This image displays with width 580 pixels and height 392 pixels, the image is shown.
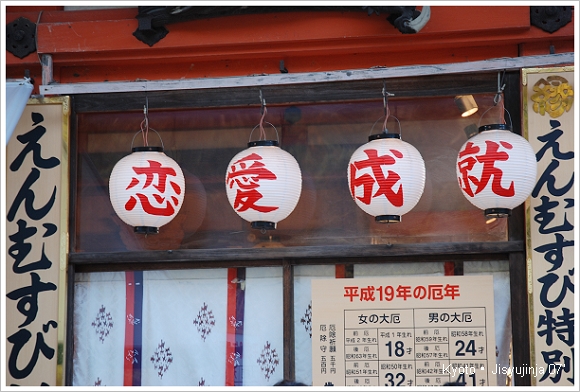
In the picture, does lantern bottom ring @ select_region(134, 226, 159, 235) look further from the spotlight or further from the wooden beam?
the spotlight

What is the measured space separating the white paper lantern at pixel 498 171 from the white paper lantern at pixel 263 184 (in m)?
1.39

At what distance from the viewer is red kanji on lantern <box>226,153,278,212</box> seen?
6328 millimetres

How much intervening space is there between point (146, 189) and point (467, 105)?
2927mm

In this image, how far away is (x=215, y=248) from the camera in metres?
7.14

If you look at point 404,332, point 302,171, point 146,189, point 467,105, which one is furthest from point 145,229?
point 467,105

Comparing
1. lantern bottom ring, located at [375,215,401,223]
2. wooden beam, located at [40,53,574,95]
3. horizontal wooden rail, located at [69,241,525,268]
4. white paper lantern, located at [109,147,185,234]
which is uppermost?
wooden beam, located at [40,53,574,95]

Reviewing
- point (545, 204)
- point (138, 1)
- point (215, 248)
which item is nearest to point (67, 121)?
point (138, 1)

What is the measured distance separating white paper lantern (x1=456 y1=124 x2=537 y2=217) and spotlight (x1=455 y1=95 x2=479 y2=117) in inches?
32.8

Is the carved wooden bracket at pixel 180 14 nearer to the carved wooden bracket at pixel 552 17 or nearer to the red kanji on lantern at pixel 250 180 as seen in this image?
the carved wooden bracket at pixel 552 17

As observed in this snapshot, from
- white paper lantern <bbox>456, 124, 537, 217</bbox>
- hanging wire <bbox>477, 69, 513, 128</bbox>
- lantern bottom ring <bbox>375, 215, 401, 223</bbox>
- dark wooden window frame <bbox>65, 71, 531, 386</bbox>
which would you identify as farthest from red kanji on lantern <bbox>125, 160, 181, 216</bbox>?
hanging wire <bbox>477, 69, 513, 128</bbox>

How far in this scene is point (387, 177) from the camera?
6.21m

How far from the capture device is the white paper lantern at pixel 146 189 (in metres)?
6.52

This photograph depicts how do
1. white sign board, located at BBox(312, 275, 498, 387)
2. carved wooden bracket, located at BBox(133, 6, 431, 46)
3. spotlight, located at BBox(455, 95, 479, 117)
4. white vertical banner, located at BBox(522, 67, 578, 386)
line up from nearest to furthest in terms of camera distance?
white vertical banner, located at BBox(522, 67, 578, 386)
white sign board, located at BBox(312, 275, 498, 387)
carved wooden bracket, located at BBox(133, 6, 431, 46)
spotlight, located at BBox(455, 95, 479, 117)

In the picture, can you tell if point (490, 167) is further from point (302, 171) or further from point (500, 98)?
point (302, 171)
